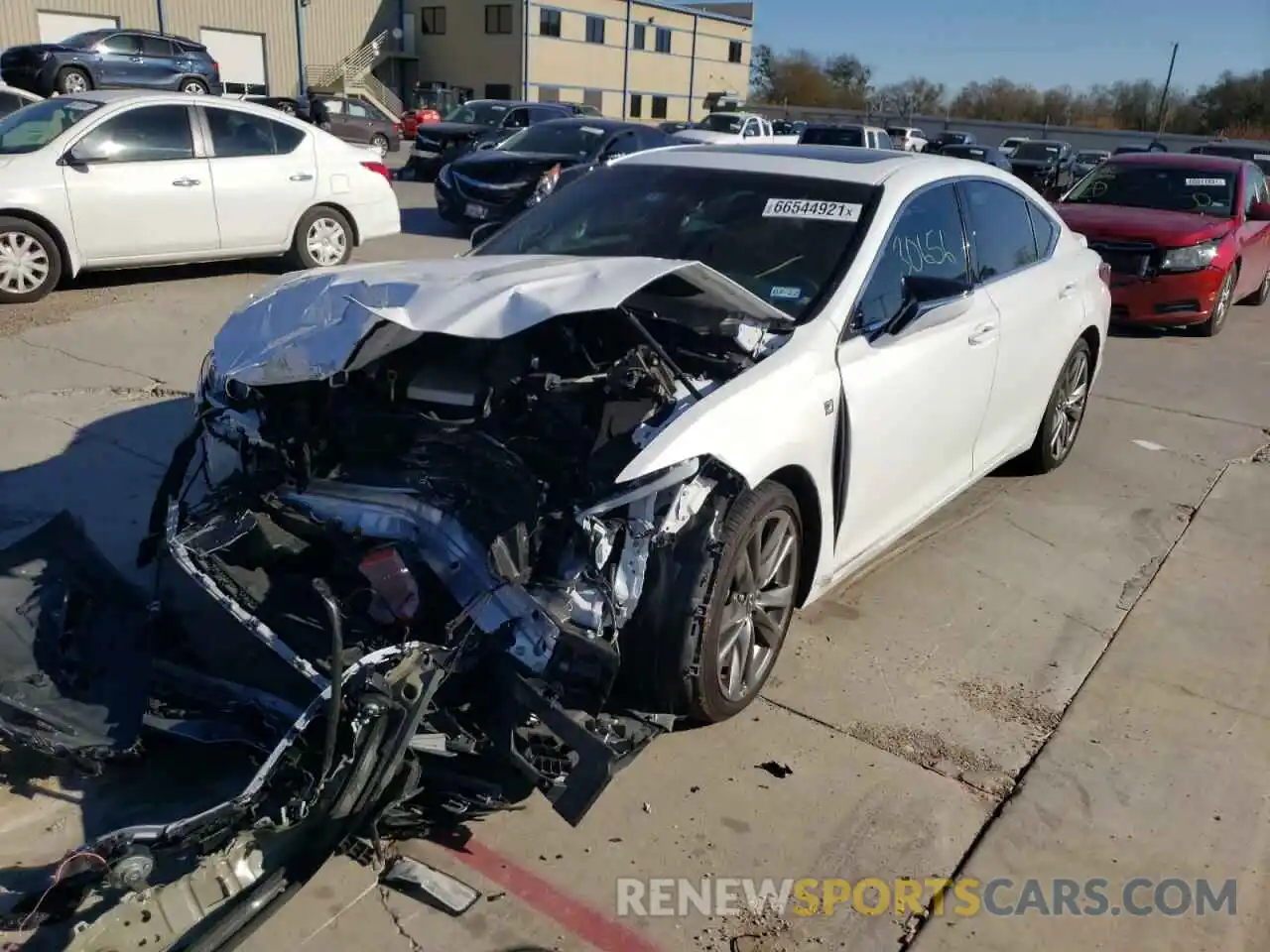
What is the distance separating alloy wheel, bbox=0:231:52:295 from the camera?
8000mm

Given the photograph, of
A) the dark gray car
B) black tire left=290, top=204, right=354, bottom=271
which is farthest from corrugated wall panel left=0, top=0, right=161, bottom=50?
black tire left=290, top=204, right=354, bottom=271

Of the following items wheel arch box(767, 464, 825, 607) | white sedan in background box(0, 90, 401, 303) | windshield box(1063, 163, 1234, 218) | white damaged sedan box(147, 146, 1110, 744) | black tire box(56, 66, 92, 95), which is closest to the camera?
white damaged sedan box(147, 146, 1110, 744)

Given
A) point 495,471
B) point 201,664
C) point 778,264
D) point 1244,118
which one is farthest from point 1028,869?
point 1244,118

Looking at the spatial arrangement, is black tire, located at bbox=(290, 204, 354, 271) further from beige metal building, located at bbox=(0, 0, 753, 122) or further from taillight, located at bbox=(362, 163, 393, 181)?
beige metal building, located at bbox=(0, 0, 753, 122)

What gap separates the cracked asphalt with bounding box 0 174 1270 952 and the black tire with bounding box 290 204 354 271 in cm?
395

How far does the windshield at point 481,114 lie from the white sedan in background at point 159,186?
39.8 feet

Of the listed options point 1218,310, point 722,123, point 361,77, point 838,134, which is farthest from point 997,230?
point 361,77

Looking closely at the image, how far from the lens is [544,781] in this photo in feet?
8.60

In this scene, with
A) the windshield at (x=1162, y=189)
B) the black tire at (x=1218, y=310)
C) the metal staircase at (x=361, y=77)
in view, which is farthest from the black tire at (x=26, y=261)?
the metal staircase at (x=361, y=77)

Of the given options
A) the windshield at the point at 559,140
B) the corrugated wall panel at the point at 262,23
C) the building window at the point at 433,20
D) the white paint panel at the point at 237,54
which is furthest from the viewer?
the building window at the point at 433,20

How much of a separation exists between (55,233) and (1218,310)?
10.4 m

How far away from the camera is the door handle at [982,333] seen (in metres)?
4.36

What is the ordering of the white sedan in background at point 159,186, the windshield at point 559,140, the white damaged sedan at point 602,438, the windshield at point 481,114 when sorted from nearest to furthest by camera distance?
the white damaged sedan at point 602,438
the white sedan in background at point 159,186
the windshield at point 559,140
the windshield at point 481,114

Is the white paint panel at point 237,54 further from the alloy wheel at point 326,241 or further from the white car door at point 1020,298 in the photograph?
the white car door at point 1020,298
